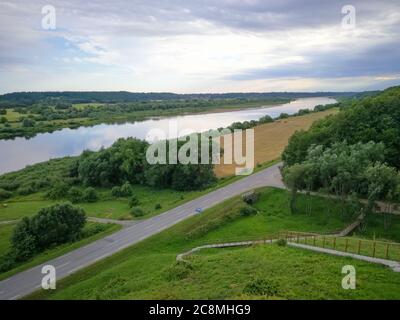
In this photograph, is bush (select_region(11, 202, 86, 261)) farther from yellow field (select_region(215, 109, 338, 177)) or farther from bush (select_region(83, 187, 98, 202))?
yellow field (select_region(215, 109, 338, 177))

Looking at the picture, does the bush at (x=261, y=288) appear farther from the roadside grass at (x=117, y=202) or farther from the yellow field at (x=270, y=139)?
the yellow field at (x=270, y=139)

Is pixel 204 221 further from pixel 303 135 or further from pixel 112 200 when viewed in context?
pixel 112 200

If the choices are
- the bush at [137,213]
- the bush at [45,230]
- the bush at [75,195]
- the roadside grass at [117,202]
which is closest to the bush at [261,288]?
the bush at [45,230]

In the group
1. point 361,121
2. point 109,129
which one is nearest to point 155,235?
point 361,121

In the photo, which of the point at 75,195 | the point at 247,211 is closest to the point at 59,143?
the point at 75,195

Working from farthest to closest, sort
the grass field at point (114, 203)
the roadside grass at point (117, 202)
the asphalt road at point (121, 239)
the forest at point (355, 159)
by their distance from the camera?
the grass field at point (114, 203), the roadside grass at point (117, 202), the forest at point (355, 159), the asphalt road at point (121, 239)

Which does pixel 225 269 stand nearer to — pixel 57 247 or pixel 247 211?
pixel 247 211

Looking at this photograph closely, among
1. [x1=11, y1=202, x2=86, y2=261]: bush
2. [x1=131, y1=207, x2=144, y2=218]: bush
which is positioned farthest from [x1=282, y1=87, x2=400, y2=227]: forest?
[x1=11, y1=202, x2=86, y2=261]: bush
